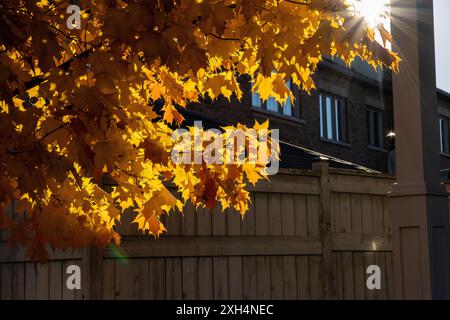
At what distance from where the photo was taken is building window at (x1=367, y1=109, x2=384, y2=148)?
22.3 metres

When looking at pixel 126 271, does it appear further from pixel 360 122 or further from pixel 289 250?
pixel 360 122

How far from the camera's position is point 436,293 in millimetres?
6039

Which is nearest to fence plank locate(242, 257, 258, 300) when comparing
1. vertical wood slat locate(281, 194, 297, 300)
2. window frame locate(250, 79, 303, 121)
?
vertical wood slat locate(281, 194, 297, 300)

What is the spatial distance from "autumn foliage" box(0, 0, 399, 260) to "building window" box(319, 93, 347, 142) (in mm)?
14381

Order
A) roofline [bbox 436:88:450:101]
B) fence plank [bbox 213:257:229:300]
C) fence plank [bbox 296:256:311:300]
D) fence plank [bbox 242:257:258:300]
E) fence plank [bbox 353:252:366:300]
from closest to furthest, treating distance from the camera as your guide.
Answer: fence plank [bbox 213:257:229:300] < fence plank [bbox 242:257:258:300] < fence plank [bbox 296:256:311:300] < fence plank [bbox 353:252:366:300] < roofline [bbox 436:88:450:101]

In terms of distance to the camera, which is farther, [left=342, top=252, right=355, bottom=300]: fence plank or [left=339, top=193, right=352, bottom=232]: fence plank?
[left=339, top=193, right=352, bottom=232]: fence plank

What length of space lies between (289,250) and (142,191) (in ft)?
12.2

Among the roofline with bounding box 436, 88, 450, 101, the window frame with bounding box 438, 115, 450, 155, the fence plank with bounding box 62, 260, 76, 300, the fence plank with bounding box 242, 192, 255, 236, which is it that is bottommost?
the fence plank with bounding box 62, 260, 76, 300

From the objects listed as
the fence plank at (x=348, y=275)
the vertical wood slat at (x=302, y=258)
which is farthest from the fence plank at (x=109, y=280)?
the fence plank at (x=348, y=275)

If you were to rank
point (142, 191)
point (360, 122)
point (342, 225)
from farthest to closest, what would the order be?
point (360, 122)
point (342, 225)
point (142, 191)

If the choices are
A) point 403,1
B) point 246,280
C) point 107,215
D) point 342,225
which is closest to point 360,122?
point 342,225

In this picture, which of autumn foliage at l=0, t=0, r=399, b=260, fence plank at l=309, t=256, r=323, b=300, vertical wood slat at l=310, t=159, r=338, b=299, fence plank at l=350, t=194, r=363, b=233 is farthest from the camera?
fence plank at l=350, t=194, r=363, b=233

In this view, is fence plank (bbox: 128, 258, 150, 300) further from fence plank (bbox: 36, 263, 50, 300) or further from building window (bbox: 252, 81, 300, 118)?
building window (bbox: 252, 81, 300, 118)
